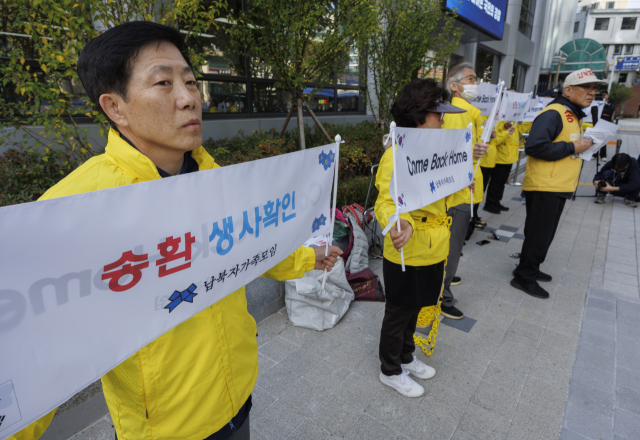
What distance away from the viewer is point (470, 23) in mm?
10516

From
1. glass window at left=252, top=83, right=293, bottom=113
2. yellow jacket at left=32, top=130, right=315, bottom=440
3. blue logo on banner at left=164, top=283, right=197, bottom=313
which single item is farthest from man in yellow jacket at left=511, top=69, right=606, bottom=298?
glass window at left=252, top=83, right=293, bottom=113

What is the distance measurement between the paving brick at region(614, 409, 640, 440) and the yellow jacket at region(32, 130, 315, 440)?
2496 millimetres

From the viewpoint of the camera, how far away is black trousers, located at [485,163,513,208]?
21.3 feet

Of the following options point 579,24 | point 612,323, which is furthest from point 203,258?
point 579,24

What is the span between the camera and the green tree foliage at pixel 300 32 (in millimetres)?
4785

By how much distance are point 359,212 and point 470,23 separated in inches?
364

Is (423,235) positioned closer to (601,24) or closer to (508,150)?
(508,150)

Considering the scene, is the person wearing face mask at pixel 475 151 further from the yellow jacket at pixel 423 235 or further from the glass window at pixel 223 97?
the glass window at pixel 223 97

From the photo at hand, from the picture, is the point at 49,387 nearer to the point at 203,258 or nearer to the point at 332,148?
the point at 203,258

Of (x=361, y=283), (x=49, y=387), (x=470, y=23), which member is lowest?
(x=361, y=283)

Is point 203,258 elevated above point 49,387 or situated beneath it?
elevated above

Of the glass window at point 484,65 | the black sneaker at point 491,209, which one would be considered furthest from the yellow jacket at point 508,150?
the glass window at point 484,65

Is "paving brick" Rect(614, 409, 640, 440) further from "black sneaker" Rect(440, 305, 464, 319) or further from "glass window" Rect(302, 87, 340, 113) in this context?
"glass window" Rect(302, 87, 340, 113)

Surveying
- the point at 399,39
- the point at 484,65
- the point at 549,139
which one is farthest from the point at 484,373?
the point at 484,65
